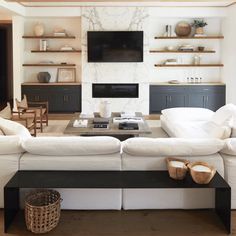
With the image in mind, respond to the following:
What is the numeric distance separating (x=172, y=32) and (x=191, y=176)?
21.3 feet

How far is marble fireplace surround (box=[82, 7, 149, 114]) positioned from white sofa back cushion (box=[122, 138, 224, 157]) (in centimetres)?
563

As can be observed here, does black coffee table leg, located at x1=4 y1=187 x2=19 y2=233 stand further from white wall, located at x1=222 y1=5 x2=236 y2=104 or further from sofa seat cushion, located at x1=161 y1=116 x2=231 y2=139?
white wall, located at x1=222 y1=5 x2=236 y2=104

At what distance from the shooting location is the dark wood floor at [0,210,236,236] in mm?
3100

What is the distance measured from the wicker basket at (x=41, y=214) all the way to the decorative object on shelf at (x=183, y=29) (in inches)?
262

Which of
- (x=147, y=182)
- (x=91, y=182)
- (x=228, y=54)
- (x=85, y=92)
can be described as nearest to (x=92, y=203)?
(x=91, y=182)

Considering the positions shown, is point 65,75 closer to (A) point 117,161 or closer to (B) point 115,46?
(B) point 115,46

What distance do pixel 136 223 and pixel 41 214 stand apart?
2.60 ft

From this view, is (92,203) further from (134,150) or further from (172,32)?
(172,32)

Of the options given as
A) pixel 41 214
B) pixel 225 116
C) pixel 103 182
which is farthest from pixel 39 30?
pixel 41 214

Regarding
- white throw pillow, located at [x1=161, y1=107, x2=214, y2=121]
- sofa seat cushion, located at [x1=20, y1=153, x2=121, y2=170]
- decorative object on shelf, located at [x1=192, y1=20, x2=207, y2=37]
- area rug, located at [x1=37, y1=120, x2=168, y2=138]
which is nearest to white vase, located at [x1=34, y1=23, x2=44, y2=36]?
area rug, located at [x1=37, y1=120, x2=168, y2=138]

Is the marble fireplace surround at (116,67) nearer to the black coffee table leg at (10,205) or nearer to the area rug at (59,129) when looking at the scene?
the area rug at (59,129)

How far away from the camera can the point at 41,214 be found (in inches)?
118

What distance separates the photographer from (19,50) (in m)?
8.90

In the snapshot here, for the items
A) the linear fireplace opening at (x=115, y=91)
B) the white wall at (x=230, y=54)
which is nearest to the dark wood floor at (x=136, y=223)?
the white wall at (x=230, y=54)
